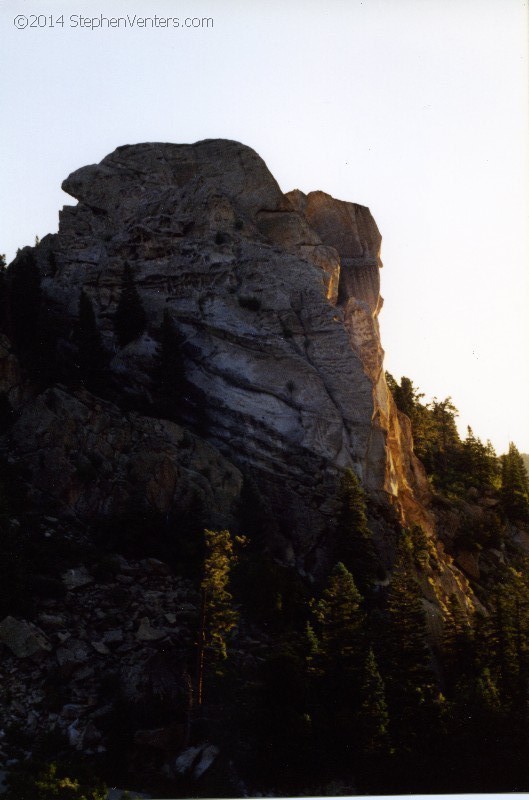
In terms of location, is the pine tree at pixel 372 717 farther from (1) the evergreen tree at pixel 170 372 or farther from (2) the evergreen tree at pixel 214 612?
(1) the evergreen tree at pixel 170 372

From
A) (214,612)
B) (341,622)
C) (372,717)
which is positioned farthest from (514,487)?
(214,612)

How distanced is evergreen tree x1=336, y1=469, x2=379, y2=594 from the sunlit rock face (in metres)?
1.71

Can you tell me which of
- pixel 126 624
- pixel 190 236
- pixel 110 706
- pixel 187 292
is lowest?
pixel 110 706

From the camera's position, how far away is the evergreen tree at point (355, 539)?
5039cm

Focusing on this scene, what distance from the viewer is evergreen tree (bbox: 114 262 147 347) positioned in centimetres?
6144

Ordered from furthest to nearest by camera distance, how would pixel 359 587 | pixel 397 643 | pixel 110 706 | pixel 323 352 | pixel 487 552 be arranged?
pixel 487 552
pixel 323 352
pixel 359 587
pixel 397 643
pixel 110 706

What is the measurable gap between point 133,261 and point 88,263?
3452 millimetres

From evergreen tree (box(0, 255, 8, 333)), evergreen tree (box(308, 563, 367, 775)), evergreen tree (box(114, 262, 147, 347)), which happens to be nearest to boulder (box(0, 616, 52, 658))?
evergreen tree (box(308, 563, 367, 775))

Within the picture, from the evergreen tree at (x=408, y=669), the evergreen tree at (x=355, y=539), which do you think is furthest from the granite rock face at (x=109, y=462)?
the evergreen tree at (x=408, y=669)

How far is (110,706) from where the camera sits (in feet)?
124

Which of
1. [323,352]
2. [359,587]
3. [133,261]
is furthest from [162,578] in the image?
[133,261]

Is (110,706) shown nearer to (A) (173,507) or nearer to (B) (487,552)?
(A) (173,507)

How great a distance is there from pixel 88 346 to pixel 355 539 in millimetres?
21370

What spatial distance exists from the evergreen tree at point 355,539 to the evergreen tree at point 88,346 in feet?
57.7
